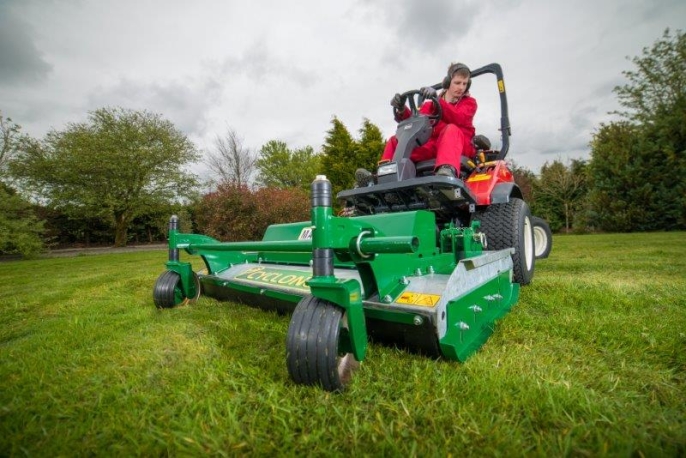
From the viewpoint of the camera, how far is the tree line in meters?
13.2

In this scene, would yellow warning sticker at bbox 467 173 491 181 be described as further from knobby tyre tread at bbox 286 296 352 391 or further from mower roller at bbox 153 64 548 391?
knobby tyre tread at bbox 286 296 352 391

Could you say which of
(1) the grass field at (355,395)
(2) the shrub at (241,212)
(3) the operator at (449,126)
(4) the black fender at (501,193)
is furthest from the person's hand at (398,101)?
(2) the shrub at (241,212)

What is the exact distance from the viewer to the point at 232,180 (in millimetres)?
18422

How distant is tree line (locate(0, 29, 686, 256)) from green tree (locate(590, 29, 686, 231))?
2.0 inches

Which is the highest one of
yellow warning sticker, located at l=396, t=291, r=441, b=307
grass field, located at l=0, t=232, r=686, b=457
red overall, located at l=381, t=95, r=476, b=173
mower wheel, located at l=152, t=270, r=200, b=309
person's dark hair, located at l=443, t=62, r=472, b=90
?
person's dark hair, located at l=443, t=62, r=472, b=90

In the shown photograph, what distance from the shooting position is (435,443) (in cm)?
113

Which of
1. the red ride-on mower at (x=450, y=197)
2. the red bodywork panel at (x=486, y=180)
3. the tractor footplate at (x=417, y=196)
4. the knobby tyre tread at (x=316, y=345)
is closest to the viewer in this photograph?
the knobby tyre tread at (x=316, y=345)

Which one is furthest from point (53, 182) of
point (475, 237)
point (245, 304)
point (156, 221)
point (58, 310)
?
point (475, 237)

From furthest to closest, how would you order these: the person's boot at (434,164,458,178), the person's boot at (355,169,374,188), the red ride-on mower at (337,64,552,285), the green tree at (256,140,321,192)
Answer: the green tree at (256,140,321,192), the person's boot at (355,169,374,188), the red ride-on mower at (337,64,552,285), the person's boot at (434,164,458,178)

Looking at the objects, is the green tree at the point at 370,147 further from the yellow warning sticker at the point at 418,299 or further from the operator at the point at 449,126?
the yellow warning sticker at the point at 418,299

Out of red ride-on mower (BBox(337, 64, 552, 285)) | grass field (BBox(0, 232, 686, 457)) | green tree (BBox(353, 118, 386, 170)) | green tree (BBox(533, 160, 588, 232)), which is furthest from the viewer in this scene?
green tree (BBox(533, 160, 588, 232))

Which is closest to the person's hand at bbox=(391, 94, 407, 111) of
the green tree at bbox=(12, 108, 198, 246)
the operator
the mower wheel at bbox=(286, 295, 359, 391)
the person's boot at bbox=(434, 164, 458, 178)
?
the operator

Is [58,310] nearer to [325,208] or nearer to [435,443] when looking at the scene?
[325,208]

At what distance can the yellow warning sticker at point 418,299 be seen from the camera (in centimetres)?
157
